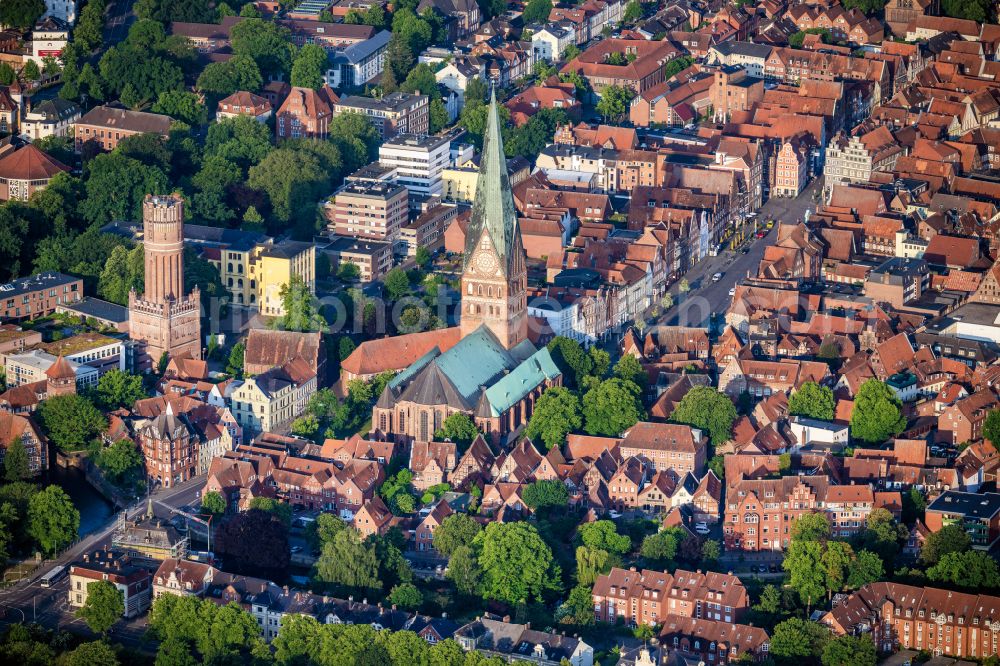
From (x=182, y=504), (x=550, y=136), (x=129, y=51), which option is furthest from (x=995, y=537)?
(x=129, y=51)

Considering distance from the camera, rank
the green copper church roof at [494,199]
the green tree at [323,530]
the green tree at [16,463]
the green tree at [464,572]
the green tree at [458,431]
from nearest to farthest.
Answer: the green tree at [464,572], the green tree at [323,530], the green tree at [16,463], the green tree at [458,431], the green copper church roof at [494,199]

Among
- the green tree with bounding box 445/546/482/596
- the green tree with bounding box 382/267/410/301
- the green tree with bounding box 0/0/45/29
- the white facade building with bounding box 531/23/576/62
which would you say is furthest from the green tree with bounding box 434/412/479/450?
the white facade building with bounding box 531/23/576/62

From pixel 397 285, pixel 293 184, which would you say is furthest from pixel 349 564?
pixel 293 184

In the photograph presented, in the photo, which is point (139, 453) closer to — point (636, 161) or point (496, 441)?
point (496, 441)

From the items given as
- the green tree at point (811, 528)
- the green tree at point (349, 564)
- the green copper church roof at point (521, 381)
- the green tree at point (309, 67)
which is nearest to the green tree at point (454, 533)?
the green tree at point (349, 564)

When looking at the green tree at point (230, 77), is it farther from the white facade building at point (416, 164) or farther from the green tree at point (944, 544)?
the green tree at point (944, 544)

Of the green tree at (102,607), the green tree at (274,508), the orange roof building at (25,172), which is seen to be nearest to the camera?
the green tree at (102,607)

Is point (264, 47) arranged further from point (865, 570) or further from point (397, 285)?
point (865, 570)
